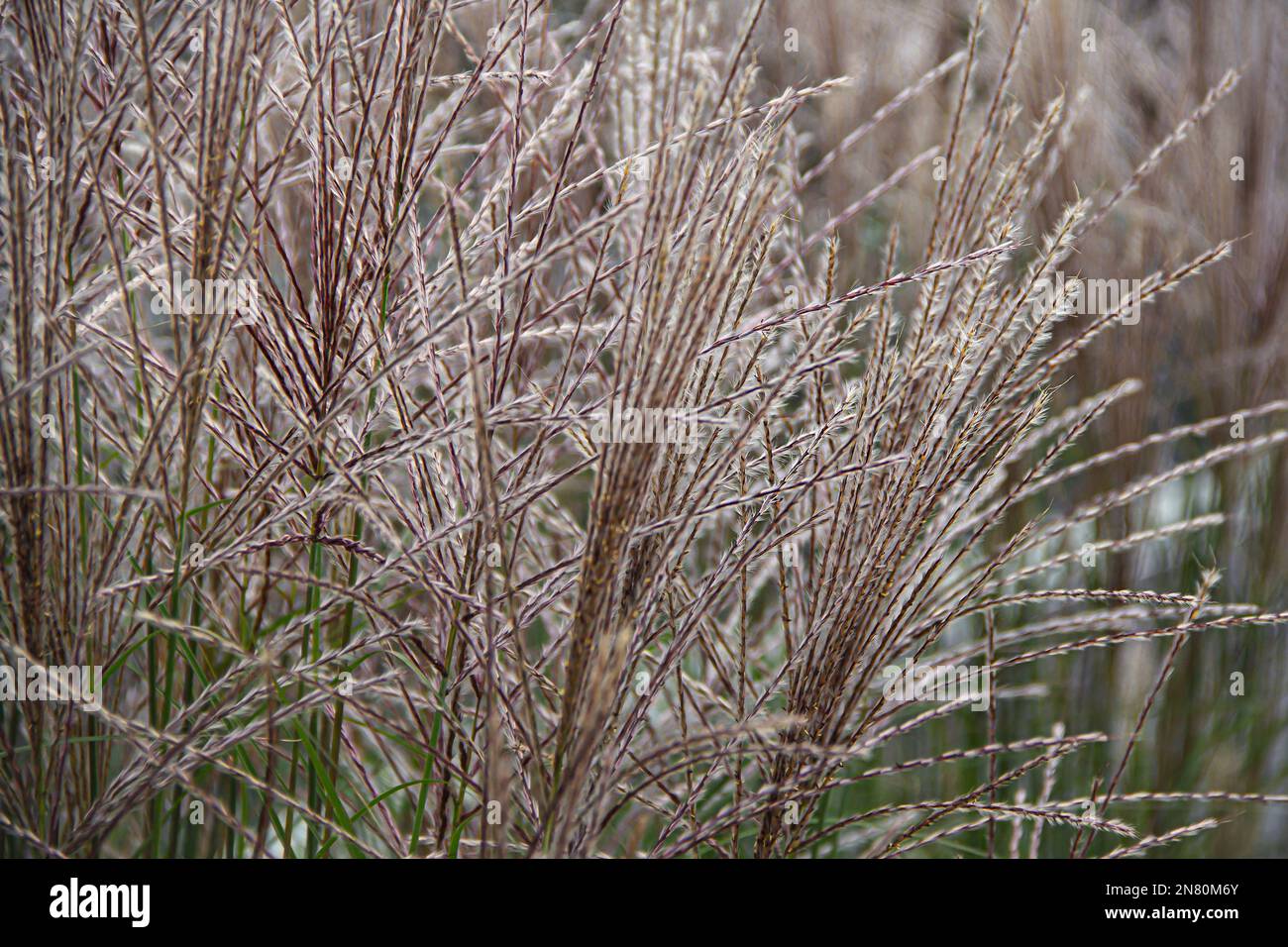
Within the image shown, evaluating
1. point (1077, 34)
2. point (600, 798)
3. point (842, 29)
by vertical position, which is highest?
point (842, 29)

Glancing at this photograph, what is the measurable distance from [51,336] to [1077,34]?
155cm

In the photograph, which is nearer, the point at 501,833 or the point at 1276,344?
the point at 501,833

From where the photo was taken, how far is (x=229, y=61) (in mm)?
623

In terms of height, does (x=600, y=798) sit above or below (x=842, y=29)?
below

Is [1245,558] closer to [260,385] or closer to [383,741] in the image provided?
[383,741]

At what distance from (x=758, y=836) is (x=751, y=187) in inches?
18.6

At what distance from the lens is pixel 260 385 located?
1019mm

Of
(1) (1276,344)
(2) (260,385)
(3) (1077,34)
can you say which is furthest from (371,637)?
(1) (1276,344)

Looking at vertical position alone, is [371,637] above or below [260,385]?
below
